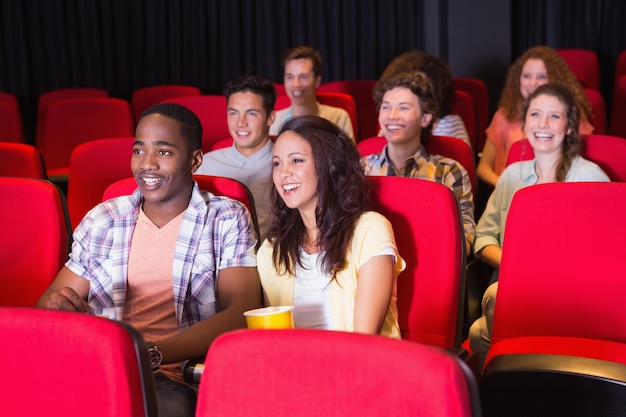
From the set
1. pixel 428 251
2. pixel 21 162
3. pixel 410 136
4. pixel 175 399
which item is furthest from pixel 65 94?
pixel 175 399

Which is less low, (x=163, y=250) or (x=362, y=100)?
(x=362, y=100)

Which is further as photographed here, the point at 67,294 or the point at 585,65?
the point at 585,65

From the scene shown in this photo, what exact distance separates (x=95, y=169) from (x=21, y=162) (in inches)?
11.0

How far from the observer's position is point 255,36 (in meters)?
6.88

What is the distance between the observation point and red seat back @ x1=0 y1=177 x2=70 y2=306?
103 inches

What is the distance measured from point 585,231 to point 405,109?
3.90ft

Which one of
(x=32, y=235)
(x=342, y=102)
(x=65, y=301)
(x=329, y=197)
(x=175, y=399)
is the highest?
(x=342, y=102)

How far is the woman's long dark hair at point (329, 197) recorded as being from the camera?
2.31 meters

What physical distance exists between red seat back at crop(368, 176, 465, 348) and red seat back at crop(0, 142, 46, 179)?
5.18ft

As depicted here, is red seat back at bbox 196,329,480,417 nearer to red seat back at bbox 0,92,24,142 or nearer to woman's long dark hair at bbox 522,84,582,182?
woman's long dark hair at bbox 522,84,582,182

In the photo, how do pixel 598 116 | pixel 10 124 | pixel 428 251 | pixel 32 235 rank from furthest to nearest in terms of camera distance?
pixel 10 124
pixel 598 116
pixel 32 235
pixel 428 251

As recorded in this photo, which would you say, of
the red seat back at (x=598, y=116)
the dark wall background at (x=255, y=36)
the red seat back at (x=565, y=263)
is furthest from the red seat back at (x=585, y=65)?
the red seat back at (x=565, y=263)

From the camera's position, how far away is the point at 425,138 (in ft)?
11.5

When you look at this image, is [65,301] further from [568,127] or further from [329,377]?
[568,127]
